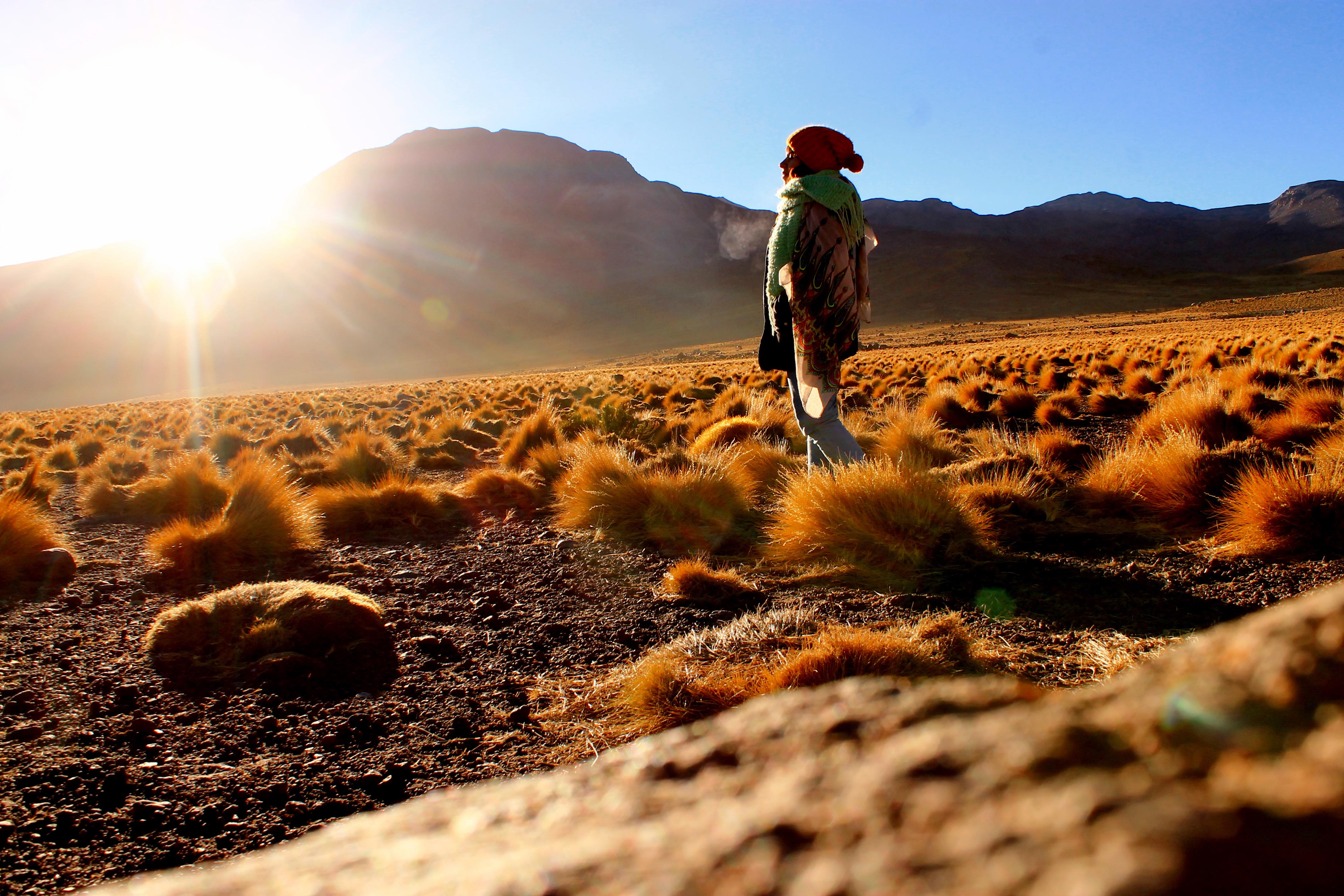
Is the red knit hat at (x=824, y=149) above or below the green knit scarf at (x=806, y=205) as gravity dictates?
above

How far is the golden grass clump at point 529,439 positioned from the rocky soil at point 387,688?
403 centimetres

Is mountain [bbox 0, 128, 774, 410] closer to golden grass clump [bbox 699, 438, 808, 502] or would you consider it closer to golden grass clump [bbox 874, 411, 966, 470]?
golden grass clump [bbox 699, 438, 808, 502]

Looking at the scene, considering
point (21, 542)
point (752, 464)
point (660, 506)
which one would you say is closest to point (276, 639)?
point (660, 506)

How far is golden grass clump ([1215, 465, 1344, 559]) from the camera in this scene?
10.1 feet

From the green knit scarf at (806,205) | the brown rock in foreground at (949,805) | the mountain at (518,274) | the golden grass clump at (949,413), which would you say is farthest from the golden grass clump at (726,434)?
the mountain at (518,274)

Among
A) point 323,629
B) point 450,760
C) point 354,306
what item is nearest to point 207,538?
point 323,629

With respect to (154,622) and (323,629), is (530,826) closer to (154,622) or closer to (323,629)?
(323,629)

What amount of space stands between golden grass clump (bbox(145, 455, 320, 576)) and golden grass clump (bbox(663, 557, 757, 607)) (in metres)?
2.79

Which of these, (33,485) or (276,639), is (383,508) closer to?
(276,639)

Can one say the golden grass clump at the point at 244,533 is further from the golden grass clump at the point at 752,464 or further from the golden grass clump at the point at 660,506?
the golden grass clump at the point at 752,464

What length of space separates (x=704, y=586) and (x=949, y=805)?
3.20 m

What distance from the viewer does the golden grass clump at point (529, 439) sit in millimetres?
8281

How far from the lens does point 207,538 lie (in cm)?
465

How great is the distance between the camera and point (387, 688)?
2.66 m
